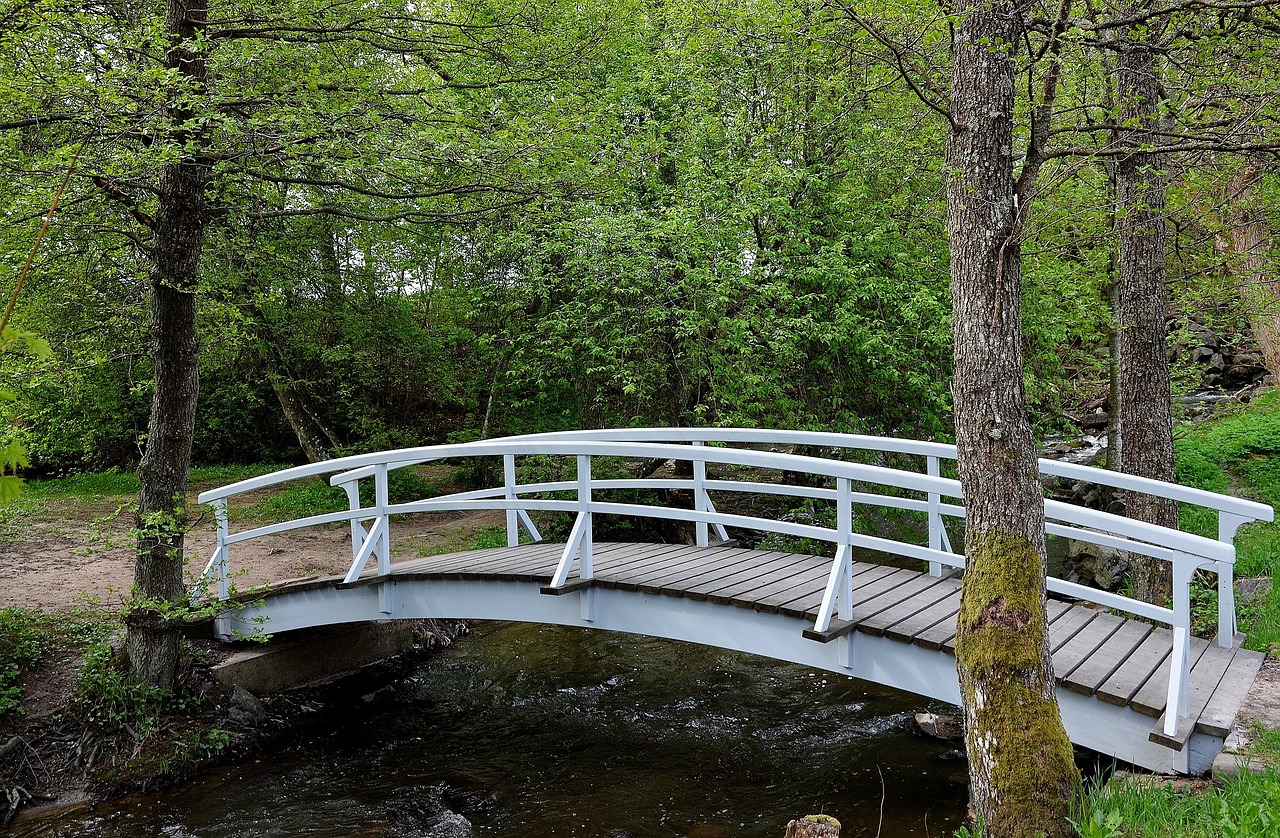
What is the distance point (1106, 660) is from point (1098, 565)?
5877mm

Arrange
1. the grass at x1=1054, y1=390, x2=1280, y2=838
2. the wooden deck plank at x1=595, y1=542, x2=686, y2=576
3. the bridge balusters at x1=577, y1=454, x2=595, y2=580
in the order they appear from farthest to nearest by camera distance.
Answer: the wooden deck plank at x1=595, y1=542, x2=686, y2=576 < the bridge balusters at x1=577, y1=454, x2=595, y2=580 < the grass at x1=1054, y1=390, x2=1280, y2=838

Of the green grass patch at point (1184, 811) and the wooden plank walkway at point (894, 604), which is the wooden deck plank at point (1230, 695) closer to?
the wooden plank walkway at point (894, 604)

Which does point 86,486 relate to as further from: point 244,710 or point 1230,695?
point 1230,695

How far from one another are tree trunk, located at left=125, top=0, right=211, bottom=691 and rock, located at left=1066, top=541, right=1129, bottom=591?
29.9 ft

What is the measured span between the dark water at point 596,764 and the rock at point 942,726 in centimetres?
9

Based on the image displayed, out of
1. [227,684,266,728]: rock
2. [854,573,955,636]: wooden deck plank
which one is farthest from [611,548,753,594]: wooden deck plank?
[227,684,266,728]: rock

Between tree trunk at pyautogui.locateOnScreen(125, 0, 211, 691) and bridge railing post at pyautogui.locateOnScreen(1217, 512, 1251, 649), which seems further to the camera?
tree trunk at pyautogui.locateOnScreen(125, 0, 211, 691)

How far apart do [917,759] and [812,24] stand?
4.91 metres

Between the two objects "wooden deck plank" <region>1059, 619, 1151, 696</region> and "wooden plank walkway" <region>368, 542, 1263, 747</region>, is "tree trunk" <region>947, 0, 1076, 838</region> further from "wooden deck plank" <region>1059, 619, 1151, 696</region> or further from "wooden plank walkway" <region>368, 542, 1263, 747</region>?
"wooden plank walkway" <region>368, 542, 1263, 747</region>

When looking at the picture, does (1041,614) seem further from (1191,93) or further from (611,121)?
(611,121)

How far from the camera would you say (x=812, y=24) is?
5.07 meters

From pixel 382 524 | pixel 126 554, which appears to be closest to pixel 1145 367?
pixel 382 524

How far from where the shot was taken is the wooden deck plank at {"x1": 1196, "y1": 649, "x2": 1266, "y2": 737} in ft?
13.5

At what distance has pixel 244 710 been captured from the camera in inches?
293
